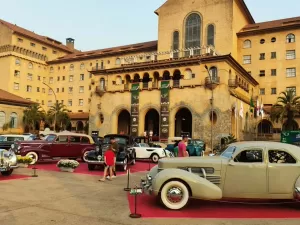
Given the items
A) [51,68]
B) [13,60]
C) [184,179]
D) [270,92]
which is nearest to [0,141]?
[184,179]

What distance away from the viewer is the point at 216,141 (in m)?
37.6

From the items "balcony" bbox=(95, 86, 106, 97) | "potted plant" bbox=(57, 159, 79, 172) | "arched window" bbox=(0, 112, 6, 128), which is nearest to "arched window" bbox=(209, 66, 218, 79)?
"balcony" bbox=(95, 86, 106, 97)

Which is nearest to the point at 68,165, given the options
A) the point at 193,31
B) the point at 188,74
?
the point at 188,74

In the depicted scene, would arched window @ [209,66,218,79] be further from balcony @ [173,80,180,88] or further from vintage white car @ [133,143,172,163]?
vintage white car @ [133,143,172,163]

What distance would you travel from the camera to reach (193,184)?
7438 millimetres

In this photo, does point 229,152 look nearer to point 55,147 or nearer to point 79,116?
point 55,147

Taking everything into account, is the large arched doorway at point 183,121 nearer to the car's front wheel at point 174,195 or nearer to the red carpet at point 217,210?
the red carpet at point 217,210

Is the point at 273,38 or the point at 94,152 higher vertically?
the point at 273,38

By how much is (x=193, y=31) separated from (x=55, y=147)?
1527 inches

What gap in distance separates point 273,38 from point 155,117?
23.8 meters

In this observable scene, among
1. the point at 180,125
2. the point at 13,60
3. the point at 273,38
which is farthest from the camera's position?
the point at 13,60

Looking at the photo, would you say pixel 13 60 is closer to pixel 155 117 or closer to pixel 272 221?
pixel 155 117

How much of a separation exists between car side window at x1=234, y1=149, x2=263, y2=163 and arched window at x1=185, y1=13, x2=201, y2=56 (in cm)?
4461

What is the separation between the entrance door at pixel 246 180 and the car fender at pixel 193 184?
41 cm
